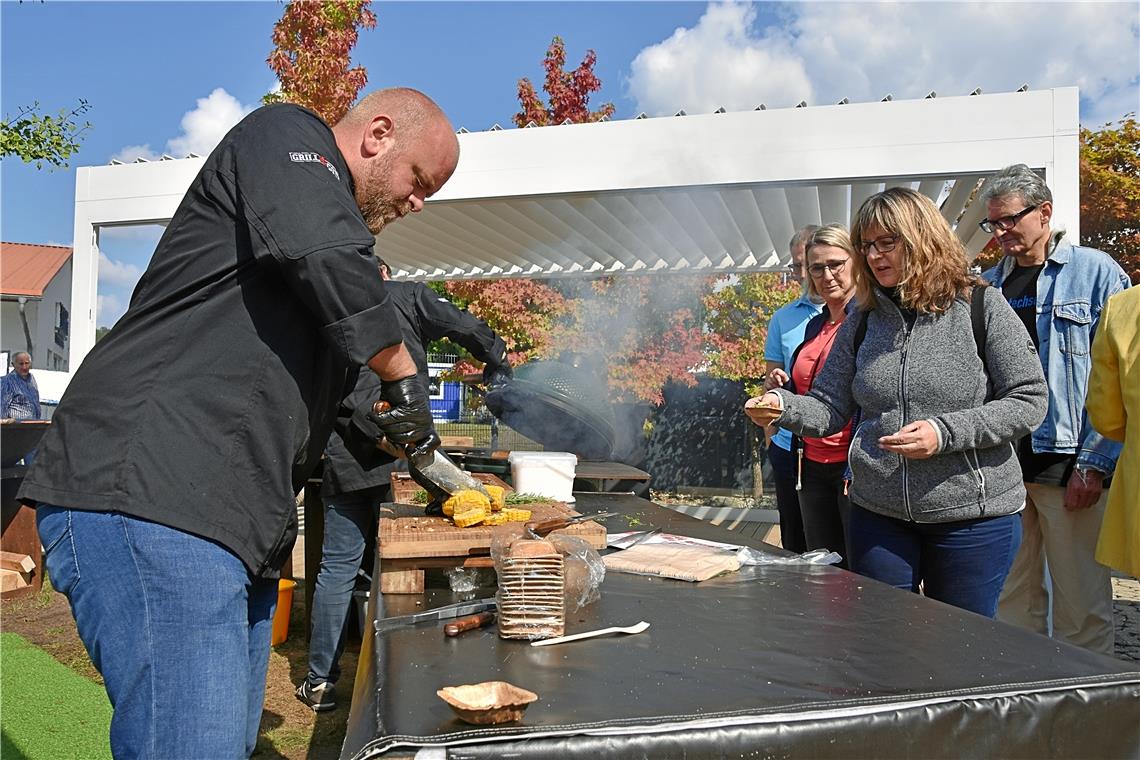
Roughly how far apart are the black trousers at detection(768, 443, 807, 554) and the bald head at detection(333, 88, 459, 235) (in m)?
2.90

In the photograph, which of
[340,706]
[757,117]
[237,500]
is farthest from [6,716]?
[757,117]

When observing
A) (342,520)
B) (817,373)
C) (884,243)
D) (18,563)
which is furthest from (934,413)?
(18,563)

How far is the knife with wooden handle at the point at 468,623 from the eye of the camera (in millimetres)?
1480

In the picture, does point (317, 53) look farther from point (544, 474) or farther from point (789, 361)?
point (544, 474)

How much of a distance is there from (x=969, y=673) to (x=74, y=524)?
4.88 ft

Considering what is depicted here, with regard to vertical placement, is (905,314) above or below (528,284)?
below

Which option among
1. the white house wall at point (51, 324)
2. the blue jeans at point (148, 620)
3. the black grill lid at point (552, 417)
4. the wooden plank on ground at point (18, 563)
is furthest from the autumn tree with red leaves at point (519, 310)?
the white house wall at point (51, 324)

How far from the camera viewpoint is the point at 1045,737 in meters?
1.28

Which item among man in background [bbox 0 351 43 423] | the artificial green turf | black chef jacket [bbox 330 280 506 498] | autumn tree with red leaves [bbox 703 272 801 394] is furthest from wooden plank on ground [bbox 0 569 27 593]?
autumn tree with red leaves [bbox 703 272 801 394]

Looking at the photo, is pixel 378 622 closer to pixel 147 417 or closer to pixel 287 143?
pixel 147 417

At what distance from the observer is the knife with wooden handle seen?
4.86ft

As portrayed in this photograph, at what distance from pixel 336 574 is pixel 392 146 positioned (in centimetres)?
253

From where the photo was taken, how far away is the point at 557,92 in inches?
510

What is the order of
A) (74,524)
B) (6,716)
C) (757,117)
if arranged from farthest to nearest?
(757,117) < (6,716) < (74,524)
